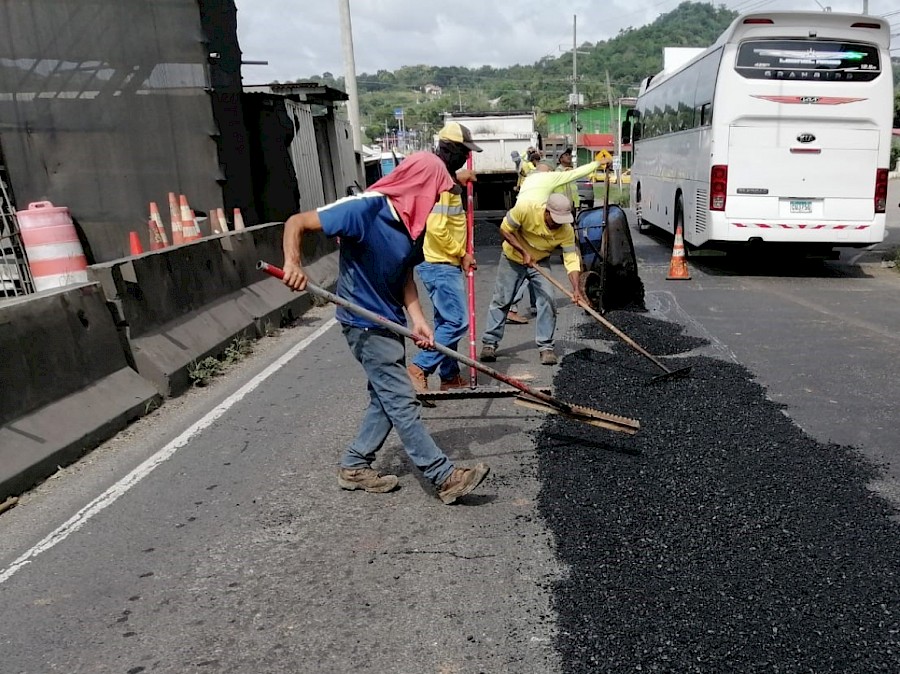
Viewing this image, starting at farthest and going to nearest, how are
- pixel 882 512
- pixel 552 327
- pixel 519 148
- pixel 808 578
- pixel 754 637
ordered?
pixel 519 148 → pixel 552 327 → pixel 882 512 → pixel 808 578 → pixel 754 637

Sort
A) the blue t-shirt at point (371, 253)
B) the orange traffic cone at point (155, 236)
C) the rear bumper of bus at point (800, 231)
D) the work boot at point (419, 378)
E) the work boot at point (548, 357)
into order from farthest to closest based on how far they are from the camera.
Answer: the rear bumper of bus at point (800, 231)
the orange traffic cone at point (155, 236)
the work boot at point (548, 357)
the work boot at point (419, 378)
the blue t-shirt at point (371, 253)

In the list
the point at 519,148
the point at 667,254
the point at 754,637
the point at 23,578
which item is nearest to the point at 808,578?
the point at 754,637

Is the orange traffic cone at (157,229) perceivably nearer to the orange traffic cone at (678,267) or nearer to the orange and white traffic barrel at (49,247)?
the orange and white traffic barrel at (49,247)

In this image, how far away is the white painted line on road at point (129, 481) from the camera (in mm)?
3554

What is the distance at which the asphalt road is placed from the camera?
277 cm

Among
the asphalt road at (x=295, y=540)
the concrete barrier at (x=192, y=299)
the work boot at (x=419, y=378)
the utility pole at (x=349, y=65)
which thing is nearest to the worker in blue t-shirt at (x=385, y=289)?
the asphalt road at (x=295, y=540)

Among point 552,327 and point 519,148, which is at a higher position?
point 519,148

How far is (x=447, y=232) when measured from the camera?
5688 mm

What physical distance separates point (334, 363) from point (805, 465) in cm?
412

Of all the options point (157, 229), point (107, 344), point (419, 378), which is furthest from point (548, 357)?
point (157, 229)

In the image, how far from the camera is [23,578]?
332 centimetres

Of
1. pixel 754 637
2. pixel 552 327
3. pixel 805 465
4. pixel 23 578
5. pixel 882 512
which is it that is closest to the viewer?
pixel 754 637

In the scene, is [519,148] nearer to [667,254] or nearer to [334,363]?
[667,254]

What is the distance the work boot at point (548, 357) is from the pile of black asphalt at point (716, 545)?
1298 mm
